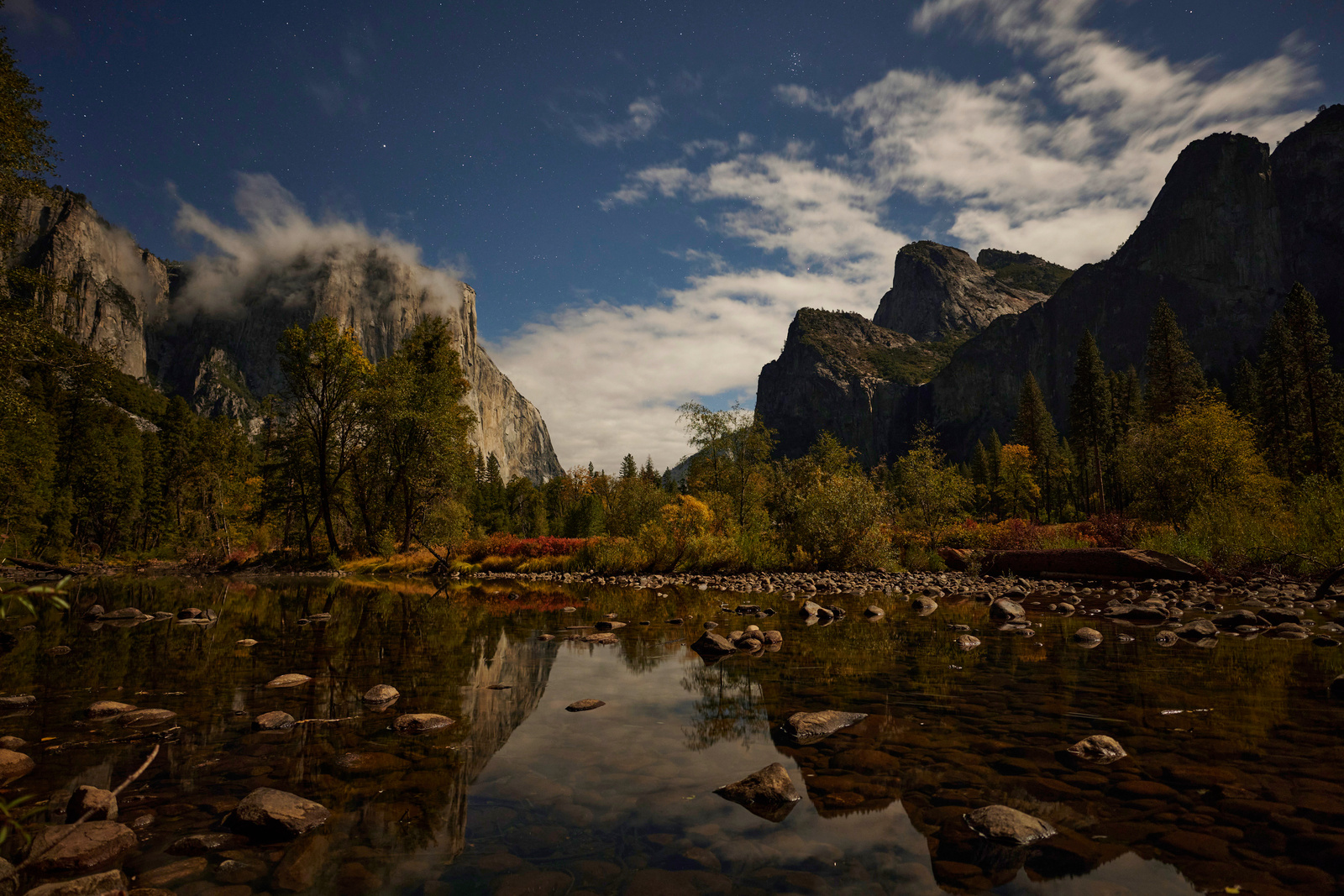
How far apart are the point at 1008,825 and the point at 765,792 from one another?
1468 millimetres

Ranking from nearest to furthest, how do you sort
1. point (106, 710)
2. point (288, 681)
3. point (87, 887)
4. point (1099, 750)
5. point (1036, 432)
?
point (87, 887), point (1099, 750), point (106, 710), point (288, 681), point (1036, 432)

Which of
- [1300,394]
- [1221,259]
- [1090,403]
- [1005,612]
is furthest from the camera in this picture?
[1221,259]

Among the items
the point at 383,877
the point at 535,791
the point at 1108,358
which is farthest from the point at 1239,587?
the point at 1108,358

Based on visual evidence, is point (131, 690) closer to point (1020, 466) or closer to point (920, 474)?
point (920, 474)

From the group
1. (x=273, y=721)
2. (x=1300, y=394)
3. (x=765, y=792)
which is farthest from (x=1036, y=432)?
(x=273, y=721)

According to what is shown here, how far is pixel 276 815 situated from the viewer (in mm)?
3570

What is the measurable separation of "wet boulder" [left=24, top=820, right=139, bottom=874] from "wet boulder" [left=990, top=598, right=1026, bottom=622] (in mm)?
13684

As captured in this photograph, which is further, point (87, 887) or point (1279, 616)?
point (1279, 616)

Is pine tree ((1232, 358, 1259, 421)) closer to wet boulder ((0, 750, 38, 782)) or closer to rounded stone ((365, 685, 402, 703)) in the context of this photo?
rounded stone ((365, 685, 402, 703))

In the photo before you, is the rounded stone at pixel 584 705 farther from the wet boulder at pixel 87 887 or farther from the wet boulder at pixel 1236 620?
the wet boulder at pixel 1236 620

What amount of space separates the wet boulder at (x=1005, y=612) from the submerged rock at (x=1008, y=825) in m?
10.2

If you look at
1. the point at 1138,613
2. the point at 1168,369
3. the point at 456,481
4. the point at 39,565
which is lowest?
the point at 1138,613

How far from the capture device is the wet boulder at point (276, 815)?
3.55 m

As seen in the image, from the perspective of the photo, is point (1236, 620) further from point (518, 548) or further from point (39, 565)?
point (39, 565)
